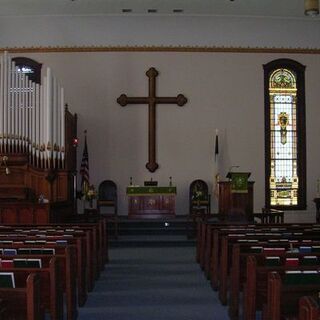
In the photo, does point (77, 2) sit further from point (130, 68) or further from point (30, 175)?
point (30, 175)

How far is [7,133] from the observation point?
43.2ft

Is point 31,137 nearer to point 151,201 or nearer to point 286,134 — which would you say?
point 151,201

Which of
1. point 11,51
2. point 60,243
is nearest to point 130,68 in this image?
point 11,51

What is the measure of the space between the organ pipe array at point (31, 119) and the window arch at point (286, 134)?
6.23 m

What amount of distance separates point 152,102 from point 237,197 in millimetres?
3927

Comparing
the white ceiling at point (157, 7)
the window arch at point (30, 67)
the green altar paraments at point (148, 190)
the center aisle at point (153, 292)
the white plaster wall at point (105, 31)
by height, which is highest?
the white ceiling at point (157, 7)

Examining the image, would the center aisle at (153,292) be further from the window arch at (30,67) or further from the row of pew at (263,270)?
the window arch at (30,67)

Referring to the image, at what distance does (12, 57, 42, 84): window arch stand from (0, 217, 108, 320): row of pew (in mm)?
7534

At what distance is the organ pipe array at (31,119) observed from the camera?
13.2 meters

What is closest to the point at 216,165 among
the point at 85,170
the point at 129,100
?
the point at 129,100

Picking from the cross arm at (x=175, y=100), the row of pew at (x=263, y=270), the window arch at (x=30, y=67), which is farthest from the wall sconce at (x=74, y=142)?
the row of pew at (x=263, y=270)

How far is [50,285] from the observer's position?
4.93m

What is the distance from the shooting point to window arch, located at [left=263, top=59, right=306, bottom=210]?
52.3 ft

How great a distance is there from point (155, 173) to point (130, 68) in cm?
309
